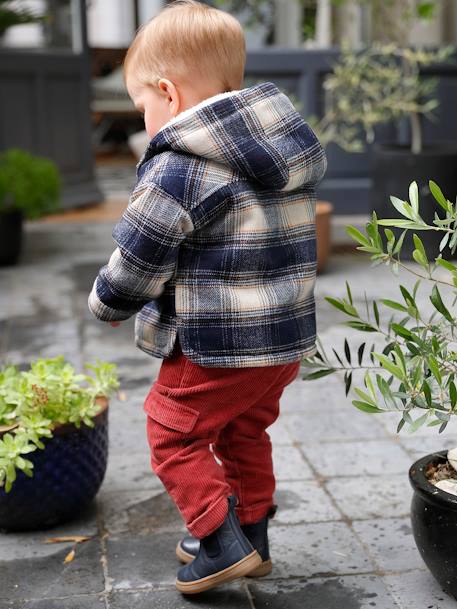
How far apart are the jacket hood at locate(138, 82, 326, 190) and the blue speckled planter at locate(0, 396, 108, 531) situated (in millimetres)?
935

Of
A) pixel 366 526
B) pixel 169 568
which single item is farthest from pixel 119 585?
pixel 366 526

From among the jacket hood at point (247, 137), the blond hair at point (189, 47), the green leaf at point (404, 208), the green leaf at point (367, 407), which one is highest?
the blond hair at point (189, 47)

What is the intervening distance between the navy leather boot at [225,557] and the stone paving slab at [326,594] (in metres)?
0.14

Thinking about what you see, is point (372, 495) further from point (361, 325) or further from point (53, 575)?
point (53, 575)

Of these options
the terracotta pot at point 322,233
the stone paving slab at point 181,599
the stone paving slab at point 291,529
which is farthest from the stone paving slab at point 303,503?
the terracotta pot at point 322,233

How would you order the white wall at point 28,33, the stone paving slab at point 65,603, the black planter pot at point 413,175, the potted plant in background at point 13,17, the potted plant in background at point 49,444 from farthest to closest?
the white wall at point 28,33 < the potted plant in background at point 13,17 < the black planter pot at point 413,175 < the potted plant in background at point 49,444 < the stone paving slab at point 65,603

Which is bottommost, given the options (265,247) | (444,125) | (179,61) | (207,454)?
(444,125)

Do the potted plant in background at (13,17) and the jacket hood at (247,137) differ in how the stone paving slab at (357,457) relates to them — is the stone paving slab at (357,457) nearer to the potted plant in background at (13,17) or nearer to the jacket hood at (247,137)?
the jacket hood at (247,137)

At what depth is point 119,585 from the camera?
2625 mm

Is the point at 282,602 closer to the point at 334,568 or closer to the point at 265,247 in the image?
the point at 334,568

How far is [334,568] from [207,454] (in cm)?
55

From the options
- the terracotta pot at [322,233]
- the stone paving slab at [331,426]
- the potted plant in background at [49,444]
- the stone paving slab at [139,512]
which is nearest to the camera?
the potted plant in background at [49,444]

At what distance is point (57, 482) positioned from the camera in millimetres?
2877

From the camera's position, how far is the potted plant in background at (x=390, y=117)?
671cm
